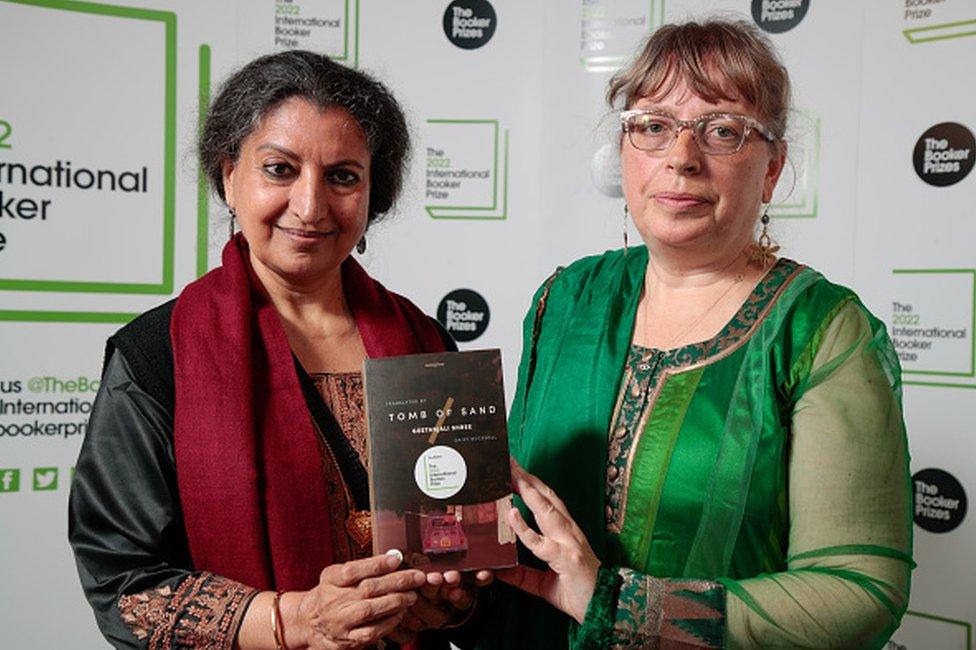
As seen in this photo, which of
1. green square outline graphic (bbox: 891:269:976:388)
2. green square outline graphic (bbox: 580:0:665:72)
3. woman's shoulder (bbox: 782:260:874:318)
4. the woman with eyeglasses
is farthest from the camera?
green square outline graphic (bbox: 580:0:665:72)

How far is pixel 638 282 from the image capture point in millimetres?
1788

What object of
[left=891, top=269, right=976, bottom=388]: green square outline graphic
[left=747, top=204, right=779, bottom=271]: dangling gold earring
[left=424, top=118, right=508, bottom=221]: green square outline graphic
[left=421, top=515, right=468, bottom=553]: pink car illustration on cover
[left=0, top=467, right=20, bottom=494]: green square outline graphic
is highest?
[left=424, top=118, right=508, bottom=221]: green square outline graphic

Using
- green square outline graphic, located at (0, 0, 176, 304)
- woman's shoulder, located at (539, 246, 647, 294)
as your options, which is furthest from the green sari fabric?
green square outline graphic, located at (0, 0, 176, 304)

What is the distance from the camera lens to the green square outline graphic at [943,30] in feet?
7.77

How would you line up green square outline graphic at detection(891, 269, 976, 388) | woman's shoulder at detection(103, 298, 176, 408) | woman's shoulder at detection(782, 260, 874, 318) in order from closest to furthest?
woman's shoulder at detection(782, 260, 874, 318), woman's shoulder at detection(103, 298, 176, 408), green square outline graphic at detection(891, 269, 976, 388)

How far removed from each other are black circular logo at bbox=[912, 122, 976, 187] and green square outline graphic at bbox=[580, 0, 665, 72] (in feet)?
2.83

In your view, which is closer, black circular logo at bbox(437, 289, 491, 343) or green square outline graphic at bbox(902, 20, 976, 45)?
green square outline graphic at bbox(902, 20, 976, 45)

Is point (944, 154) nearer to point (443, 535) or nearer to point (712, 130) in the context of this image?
point (712, 130)

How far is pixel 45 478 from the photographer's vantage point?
2.77 metres

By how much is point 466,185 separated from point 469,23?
53 cm

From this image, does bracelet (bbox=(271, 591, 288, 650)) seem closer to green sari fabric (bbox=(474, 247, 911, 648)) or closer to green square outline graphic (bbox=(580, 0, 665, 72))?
green sari fabric (bbox=(474, 247, 911, 648))

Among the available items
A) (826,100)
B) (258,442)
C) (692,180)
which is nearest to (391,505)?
(258,442)

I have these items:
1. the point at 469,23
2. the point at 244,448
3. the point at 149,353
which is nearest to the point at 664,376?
the point at 244,448

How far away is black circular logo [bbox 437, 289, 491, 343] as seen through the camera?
3174mm
